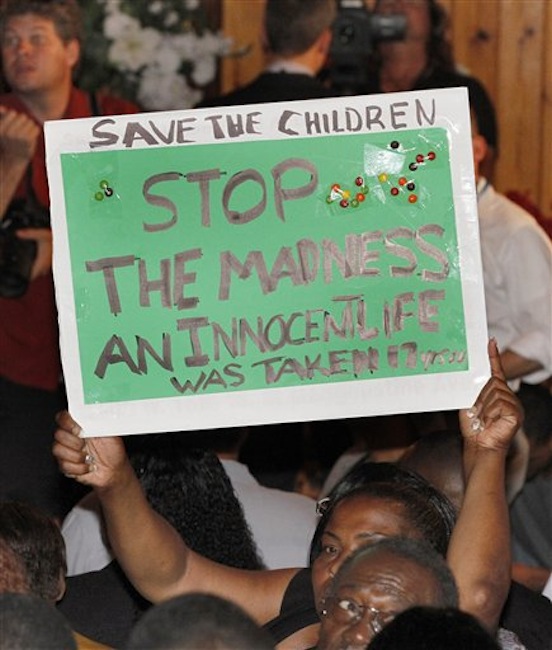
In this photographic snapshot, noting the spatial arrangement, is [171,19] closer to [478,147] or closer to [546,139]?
[478,147]

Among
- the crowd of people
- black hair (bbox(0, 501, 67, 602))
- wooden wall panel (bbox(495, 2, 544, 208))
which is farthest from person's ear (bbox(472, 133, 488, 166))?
black hair (bbox(0, 501, 67, 602))

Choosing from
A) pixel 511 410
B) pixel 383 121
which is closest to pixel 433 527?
pixel 511 410

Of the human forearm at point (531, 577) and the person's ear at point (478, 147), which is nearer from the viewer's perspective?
the human forearm at point (531, 577)

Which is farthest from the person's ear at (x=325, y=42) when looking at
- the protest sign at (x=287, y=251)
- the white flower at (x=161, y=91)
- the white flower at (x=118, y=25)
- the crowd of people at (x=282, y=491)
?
the protest sign at (x=287, y=251)

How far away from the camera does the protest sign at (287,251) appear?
2.75 m

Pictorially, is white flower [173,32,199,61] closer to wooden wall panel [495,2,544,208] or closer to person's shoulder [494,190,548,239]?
wooden wall panel [495,2,544,208]

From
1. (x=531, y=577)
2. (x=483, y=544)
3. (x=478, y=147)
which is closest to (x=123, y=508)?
(x=483, y=544)

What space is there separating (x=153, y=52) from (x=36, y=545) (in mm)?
3081

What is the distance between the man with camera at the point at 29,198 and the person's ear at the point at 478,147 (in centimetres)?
124

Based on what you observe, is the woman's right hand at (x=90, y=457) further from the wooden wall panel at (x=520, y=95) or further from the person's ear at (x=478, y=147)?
the wooden wall panel at (x=520, y=95)

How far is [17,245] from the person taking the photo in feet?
17.6

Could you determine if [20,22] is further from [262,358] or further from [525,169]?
[262,358]

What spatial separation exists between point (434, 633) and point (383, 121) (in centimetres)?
110

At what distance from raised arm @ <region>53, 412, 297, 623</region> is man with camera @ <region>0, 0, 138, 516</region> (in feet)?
8.17
